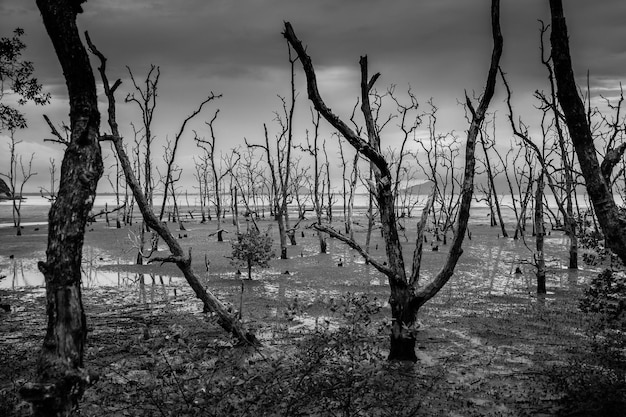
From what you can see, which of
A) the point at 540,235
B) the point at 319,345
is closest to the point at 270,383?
the point at 319,345

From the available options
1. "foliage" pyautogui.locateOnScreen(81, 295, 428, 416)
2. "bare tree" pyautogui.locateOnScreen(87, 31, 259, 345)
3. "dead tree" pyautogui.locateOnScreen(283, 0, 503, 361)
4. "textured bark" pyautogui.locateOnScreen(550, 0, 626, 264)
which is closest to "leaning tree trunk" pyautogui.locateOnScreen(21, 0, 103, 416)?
"foliage" pyautogui.locateOnScreen(81, 295, 428, 416)

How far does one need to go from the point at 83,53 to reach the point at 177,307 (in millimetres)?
8246

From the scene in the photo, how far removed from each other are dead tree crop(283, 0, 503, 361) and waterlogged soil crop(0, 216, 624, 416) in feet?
1.57

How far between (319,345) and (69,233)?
291 cm

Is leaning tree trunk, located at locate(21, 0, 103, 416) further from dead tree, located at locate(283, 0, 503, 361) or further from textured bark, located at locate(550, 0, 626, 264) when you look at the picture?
textured bark, located at locate(550, 0, 626, 264)

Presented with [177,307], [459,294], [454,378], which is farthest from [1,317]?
[459,294]

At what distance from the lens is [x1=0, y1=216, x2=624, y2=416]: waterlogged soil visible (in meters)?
5.18

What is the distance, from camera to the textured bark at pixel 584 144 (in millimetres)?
4285

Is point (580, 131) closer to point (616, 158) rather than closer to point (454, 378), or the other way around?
point (616, 158)

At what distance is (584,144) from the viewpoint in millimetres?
4367

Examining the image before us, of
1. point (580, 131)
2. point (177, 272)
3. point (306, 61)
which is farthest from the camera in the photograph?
point (177, 272)

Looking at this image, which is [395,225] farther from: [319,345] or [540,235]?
[540,235]

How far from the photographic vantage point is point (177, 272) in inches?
632

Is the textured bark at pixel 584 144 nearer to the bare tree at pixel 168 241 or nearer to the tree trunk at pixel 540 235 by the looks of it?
the bare tree at pixel 168 241
